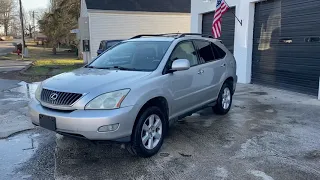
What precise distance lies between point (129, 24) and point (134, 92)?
2157 centimetres

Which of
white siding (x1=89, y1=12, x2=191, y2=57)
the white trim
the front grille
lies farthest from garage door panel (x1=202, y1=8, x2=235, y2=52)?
white siding (x1=89, y1=12, x2=191, y2=57)

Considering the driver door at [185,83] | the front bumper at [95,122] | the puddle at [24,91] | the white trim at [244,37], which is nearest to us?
the front bumper at [95,122]

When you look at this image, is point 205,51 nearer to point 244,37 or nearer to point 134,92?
point 134,92

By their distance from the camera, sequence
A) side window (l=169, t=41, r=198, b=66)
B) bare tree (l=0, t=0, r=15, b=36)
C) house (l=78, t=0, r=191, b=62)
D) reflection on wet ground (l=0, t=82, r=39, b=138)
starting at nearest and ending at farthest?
side window (l=169, t=41, r=198, b=66) → reflection on wet ground (l=0, t=82, r=39, b=138) → house (l=78, t=0, r=191, b=62) → bare tree (l=0, t=0, r=15, b=36)

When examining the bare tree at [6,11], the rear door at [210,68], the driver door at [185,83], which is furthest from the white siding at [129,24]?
the bare tree at [6,11]

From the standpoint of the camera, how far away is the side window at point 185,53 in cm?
499

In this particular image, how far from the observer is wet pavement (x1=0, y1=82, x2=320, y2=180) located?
3.86m

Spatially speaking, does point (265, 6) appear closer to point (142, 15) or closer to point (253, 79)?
point (253, 79)

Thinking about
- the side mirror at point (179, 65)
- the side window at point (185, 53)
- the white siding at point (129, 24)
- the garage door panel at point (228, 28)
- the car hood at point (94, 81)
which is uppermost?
the white siding at point (129, 24)

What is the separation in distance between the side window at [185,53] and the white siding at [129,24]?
62.1 ft

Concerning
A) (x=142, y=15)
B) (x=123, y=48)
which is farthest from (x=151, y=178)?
(x=142, y=15)

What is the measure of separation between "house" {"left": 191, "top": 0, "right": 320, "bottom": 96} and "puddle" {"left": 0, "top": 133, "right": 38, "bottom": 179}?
24.9 ft

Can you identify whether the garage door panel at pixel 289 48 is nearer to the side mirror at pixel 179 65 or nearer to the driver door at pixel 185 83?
the driver door at pixel 185 83

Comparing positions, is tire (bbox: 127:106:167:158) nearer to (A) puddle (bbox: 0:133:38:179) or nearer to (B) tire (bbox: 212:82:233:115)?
(A) puddle (bbox: 0:133:38:179)
